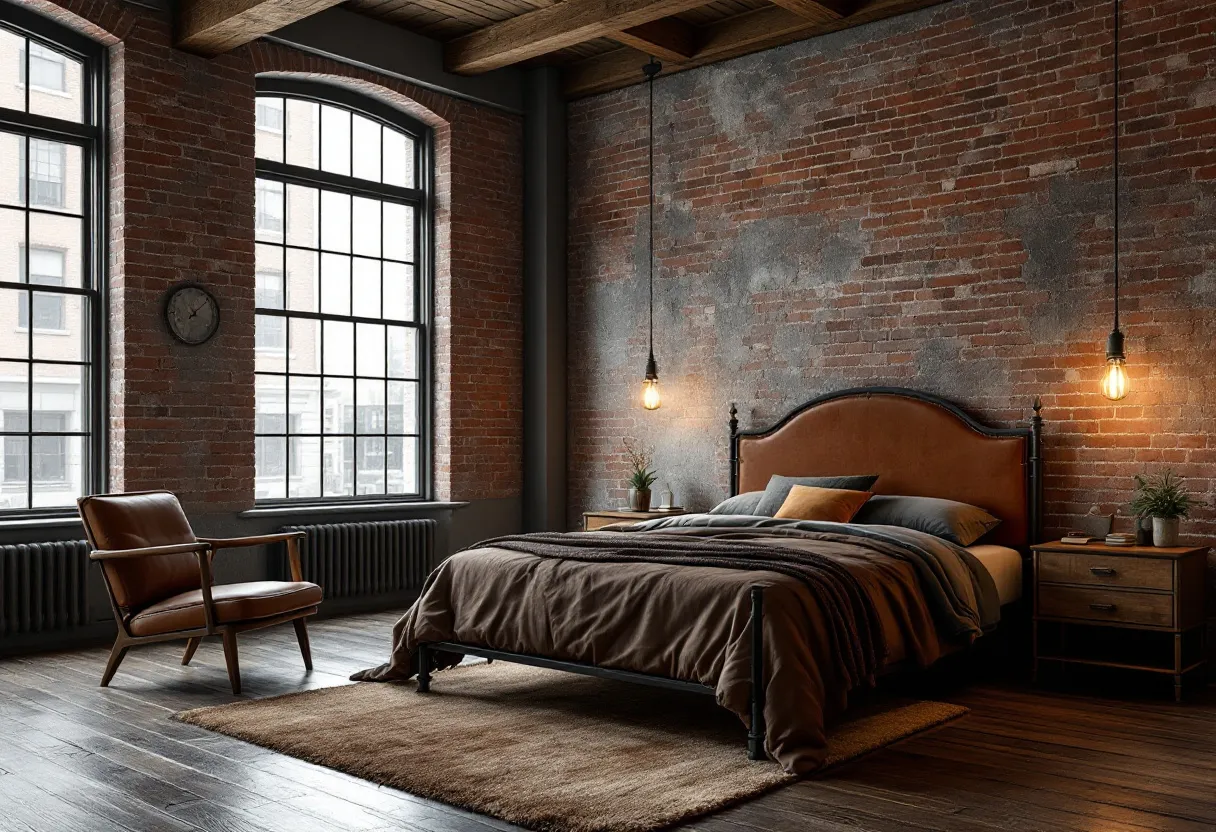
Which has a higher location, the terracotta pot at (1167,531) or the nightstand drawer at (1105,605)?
the terracotta pot at (1167,531)

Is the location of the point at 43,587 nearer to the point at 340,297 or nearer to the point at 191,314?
the point at 191,314

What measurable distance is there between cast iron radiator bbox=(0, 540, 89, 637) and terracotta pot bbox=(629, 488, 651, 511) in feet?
11.0

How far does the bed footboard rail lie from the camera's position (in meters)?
4.05

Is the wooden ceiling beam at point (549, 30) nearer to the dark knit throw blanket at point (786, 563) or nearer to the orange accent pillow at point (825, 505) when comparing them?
the orange accent pillow at point (825, 505)

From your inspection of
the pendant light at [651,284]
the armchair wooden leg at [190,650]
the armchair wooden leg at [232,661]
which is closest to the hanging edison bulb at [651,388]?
the pendant light at [651,284]

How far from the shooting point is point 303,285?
7559mm

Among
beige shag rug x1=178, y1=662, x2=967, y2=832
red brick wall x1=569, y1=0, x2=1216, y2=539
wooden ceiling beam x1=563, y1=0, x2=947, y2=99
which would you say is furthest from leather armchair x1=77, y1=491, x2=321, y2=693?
wooden ceiling beam x1=563, y1=0, x2=947, y2=99

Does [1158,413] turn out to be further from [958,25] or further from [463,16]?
[463,16]

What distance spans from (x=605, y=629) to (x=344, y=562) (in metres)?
3.25

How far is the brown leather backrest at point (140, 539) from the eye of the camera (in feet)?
17.4

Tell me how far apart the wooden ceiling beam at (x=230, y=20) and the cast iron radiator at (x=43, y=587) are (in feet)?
9.50

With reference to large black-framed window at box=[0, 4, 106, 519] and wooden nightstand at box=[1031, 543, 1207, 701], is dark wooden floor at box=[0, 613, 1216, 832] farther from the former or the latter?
large black-framed window at box=[0, 4, 106, 519]

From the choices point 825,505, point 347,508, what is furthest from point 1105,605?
point 347,508

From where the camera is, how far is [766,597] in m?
4.13
